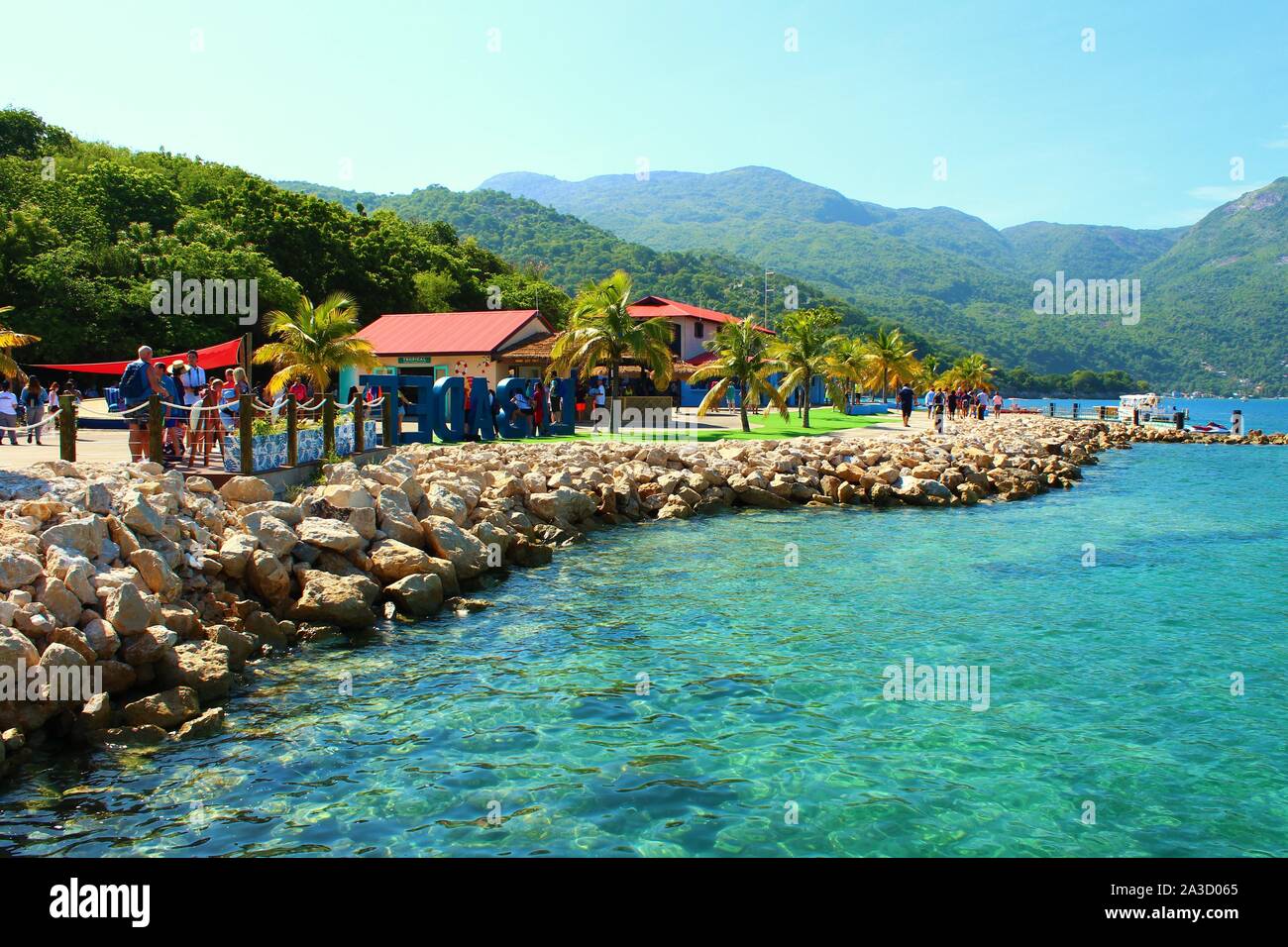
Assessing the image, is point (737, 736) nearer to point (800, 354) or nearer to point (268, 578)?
point (268, 578)

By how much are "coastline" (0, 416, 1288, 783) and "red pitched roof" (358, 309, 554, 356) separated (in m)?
19.1

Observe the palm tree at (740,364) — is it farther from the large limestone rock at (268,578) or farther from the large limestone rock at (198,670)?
the large limestone rock at (198,670)

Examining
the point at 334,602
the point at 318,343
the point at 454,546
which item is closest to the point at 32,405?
the point at 318,343

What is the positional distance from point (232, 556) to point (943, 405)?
133 ft

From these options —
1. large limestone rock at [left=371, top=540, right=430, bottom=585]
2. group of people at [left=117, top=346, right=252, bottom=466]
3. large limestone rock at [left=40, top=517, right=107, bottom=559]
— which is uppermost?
group of people at [left=117, top=346, right=252, bottom=466]

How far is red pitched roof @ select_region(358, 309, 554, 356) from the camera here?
42.0 meters

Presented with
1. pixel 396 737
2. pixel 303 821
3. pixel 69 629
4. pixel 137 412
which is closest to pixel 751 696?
pixel 396 737

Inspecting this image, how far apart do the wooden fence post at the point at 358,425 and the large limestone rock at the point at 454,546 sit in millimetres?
5704

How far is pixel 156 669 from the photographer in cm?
890

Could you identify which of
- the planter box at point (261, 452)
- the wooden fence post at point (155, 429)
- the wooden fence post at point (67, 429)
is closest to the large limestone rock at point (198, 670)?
the wooden fence post at point (155, 429)

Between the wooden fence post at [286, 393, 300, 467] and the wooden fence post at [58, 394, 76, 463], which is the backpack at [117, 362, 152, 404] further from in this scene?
the wooden fence post at [286, 393, 300, 467]

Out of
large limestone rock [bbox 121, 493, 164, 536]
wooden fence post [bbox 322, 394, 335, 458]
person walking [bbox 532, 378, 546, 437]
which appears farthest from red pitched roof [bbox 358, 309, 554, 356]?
large limestone rock [bbox 121, 493, 164, 536]
